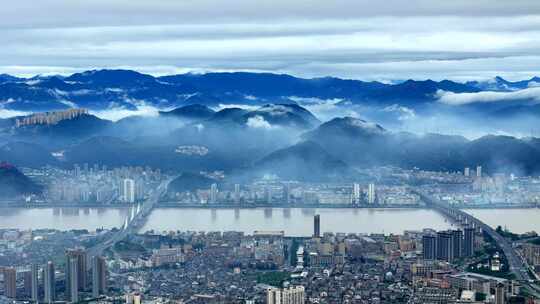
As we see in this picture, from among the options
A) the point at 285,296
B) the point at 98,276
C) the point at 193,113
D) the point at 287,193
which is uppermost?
the point at 193,113

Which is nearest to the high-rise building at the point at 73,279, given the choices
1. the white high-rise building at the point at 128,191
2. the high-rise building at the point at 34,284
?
the high-rise building at the point at 34,284

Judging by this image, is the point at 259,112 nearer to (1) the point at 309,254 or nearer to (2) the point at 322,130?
(2) the point at 322,130

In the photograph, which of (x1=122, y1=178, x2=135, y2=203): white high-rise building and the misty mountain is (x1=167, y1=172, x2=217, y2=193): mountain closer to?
(x1=122, y1=178, x2=135, y2=203): white high-rise building

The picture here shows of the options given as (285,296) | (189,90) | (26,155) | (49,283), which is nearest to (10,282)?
(49,283)

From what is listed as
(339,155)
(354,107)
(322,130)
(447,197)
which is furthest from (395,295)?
(354,107)

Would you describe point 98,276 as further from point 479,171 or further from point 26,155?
point 26,155
